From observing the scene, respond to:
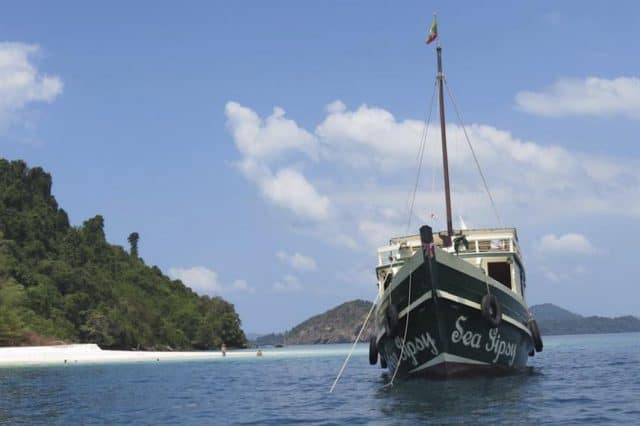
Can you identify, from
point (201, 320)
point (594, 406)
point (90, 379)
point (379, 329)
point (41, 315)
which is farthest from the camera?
point (201, 320)

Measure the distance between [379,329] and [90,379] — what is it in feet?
61.9

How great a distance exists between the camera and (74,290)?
99000 millimetres

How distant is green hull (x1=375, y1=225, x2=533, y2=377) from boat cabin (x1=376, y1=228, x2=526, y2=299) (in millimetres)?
2691

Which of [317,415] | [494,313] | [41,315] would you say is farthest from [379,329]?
[41,315]

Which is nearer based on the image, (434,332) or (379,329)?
→ (434,332)

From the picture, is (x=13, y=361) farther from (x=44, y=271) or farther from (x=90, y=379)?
(x=44, y=271)

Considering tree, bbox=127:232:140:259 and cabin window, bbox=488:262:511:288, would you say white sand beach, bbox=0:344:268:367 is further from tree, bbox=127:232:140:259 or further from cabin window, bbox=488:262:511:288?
tree, bbox=127:232:140:259

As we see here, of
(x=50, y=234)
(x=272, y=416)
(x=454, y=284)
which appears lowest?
(x=272, y=416)

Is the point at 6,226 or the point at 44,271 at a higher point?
the point at 6,226

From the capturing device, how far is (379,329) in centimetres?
3116

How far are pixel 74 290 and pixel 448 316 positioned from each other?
270ft

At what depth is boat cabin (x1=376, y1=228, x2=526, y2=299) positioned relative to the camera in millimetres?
30828

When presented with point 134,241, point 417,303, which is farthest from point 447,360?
point 134,241

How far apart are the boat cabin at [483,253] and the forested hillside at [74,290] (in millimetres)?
52188
